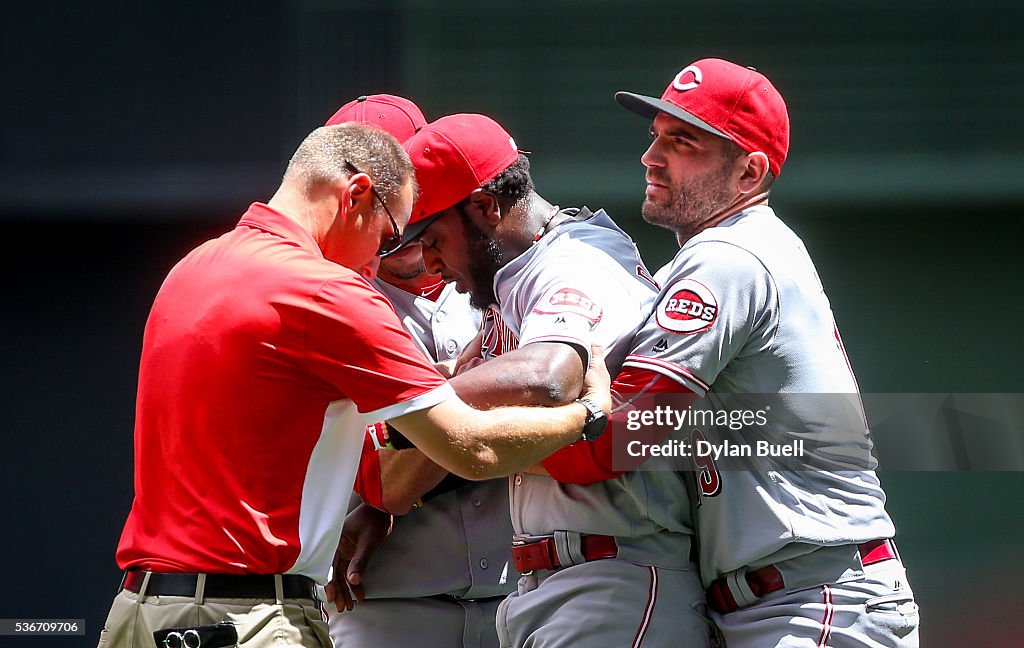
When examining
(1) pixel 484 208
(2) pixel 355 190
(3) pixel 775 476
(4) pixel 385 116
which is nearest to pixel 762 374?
(3) pixel 775 476

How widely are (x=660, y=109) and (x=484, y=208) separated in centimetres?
41

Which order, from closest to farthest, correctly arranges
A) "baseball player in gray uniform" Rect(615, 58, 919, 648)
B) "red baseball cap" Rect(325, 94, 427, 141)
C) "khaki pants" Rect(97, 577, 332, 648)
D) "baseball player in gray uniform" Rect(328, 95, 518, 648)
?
"khaki pants" Rect(97, 577, 332, 648), "baseball player in gray uniform" Rect(615, 58, 919, 648), "baseball player in gray uniform" Rect(328, 95, 518, 648), "red baseball cap" Rect(325, 94, 427, 141)

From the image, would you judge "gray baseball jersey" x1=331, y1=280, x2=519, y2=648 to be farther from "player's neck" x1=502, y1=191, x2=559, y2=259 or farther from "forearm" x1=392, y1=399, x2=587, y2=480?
"forearm" x1=392, y1=399, x2=587, y2=480

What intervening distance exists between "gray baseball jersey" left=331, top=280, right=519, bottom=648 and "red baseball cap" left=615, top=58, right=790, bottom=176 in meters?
0.93

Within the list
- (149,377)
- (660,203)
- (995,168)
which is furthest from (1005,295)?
(149,377)

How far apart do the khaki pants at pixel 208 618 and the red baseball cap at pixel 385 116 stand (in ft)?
4.28

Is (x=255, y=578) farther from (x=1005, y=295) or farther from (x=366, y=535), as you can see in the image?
(x=1005, y=295)

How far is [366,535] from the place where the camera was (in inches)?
103

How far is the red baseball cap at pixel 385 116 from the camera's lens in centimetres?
288

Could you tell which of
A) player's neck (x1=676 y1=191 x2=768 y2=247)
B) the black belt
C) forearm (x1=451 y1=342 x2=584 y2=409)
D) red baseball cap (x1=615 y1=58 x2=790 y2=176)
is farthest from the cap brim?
the black belt

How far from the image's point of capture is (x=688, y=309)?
2062mm

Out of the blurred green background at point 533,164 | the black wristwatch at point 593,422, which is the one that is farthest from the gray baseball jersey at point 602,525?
the blurred green background at point 533,164

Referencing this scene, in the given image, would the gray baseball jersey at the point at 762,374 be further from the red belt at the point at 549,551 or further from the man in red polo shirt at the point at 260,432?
the man in red polo shirt at the point at 260,432

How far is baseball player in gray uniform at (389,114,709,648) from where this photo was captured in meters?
2.12
